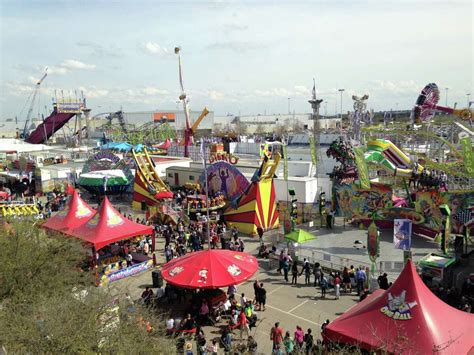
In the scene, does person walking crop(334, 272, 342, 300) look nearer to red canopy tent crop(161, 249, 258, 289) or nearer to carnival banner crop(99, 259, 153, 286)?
red canopy tent crop(161, 249, 258, 289)

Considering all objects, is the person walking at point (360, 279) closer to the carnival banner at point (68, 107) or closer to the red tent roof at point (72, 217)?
the red tent roof at point (72, 217)

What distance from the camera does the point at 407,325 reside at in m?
8.88

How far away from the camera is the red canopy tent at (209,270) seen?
1237 cm

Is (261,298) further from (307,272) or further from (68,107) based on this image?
(68,107)

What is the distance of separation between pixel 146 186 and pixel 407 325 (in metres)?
21.0

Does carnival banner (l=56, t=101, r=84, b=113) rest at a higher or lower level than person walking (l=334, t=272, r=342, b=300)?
higher

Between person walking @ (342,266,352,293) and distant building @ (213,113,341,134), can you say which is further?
distant building @ (213,113,341,134)

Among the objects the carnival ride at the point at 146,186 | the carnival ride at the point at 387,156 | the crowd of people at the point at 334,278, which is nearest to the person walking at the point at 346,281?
the crowd of people at the point at 334,278

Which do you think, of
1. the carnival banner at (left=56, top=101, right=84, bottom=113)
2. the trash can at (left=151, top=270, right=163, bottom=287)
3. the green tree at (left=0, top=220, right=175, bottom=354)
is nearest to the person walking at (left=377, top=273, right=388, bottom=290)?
the green tree at (left=0, top=220, right=175, bottom=354)

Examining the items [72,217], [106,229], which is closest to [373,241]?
[106,229]

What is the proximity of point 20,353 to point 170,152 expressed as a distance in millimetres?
49505

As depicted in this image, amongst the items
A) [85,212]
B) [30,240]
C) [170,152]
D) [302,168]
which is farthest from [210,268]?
[170,152]

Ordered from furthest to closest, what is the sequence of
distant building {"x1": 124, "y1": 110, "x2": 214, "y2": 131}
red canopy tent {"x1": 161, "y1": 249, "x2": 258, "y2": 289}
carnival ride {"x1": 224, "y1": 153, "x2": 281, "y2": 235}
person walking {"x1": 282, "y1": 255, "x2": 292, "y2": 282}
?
distant building {"x1": 124, "y1": 110, "x2": 214, "y2": 131}, carnival ride {"x1": 224, "y1": 153, "x2": 281, "y2": 235}, person walking {"x1": 282, "y1": 255, "x2": 292, "y2": 282}, red canopy tent {"x1": 161, "y1": 249, "x2": 258, "y2": 289}

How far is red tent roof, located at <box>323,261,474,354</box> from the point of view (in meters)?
8.48
